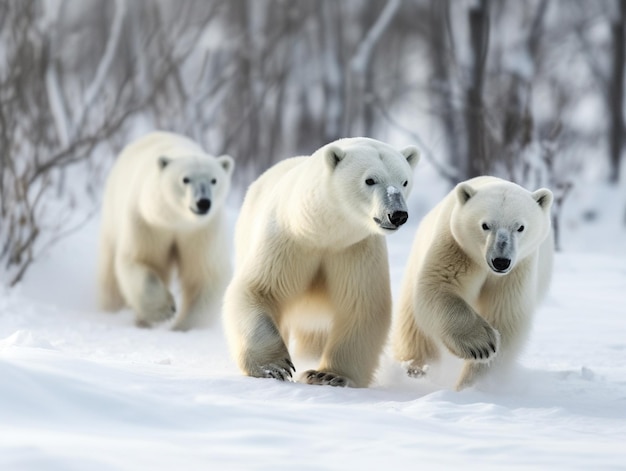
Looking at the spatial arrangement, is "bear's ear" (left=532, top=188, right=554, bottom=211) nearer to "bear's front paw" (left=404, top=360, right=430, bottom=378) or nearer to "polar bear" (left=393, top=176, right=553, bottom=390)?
"polar bear" (left=393, top=176, right=553, bottom=390)

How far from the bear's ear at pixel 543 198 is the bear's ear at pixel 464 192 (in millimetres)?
232

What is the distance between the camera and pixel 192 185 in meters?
5.58

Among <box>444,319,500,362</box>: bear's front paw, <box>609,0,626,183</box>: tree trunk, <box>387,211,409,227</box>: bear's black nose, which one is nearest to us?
<box>387,211,409,227</box>: bear's black nose

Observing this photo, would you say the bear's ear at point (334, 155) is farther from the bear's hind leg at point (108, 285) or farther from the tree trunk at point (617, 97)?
the tree trunk at point (617, 97)

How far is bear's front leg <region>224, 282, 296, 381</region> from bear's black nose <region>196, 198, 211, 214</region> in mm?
1711

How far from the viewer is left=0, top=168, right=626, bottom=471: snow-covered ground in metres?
2.27

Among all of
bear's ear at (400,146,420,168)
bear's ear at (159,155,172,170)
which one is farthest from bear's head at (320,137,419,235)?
bear's ear at (159,155,172,170)

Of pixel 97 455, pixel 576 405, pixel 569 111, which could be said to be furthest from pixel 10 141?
pixel 569 111

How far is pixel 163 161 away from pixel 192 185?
32cm

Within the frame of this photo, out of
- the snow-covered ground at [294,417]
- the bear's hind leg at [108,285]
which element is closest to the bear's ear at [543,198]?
the snow-covered ground at [294,417]

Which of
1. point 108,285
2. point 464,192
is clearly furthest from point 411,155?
point 108,285

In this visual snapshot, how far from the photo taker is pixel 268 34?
14594mm

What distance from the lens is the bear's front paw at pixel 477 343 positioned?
11.8ft

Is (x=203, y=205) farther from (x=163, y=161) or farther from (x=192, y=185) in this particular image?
(x=163, y=161)
